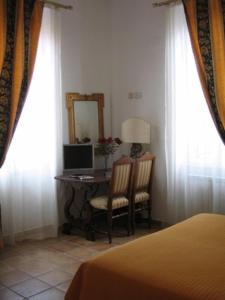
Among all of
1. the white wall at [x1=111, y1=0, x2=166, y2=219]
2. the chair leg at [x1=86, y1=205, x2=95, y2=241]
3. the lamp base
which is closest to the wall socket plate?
the white wall at [x1=111, y1=0, x2=166, y2=219]

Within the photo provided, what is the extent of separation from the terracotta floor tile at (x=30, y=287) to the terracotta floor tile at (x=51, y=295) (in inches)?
2.4

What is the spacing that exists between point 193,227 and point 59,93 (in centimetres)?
252

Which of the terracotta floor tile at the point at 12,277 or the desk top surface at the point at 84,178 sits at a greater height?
the desk top surface at the point at 84,178

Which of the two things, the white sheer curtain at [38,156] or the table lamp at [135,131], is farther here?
the table lamp at [135,131]

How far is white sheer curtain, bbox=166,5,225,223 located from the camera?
417cm

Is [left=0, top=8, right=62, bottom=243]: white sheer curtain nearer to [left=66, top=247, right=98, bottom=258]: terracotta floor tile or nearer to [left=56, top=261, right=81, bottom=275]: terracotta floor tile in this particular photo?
[left=66, top=247, right=98, bottom=258]: terracotta floor tile

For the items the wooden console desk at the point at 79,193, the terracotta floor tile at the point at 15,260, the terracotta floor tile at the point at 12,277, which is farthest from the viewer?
the wooden console desk at the point at 79,193

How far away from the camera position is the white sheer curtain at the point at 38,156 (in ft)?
13.6

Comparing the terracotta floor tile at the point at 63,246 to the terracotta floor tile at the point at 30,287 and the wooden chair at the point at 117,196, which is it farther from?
the terracotta floor tile at the point at 30,287

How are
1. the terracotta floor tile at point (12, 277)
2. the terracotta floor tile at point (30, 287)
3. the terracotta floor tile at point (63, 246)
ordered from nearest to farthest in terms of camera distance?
the terracotta floor tile at point (30, 287), the terracotta floor tile at point (12, 277), the terracotta floor tile at point (63, 246)

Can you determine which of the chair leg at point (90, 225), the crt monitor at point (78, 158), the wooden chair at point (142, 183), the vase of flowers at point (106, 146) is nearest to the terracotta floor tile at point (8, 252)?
the chair leg at point (90, 225)

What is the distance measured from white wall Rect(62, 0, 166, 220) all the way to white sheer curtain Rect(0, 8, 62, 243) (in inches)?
12.4

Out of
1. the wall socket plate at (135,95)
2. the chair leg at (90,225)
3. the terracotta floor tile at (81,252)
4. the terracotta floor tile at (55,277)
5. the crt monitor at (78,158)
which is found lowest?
the terracotta floor tile at (81,252)

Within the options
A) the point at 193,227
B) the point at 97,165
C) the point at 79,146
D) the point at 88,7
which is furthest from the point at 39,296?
the point at 88,7
